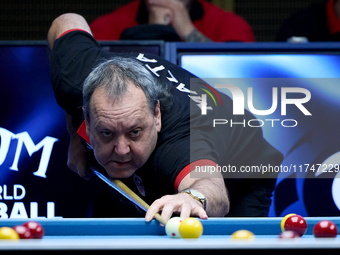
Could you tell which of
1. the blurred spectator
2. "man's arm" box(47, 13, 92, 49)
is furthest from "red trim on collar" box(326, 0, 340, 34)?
"man's arm" box(47, 13, 92, 49)

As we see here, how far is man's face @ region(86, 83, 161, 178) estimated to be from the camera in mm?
1844

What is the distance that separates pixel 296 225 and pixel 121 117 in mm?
832

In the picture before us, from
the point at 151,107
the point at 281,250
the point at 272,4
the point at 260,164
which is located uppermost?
the point at 272,4

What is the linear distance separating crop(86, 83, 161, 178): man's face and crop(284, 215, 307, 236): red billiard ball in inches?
28.4

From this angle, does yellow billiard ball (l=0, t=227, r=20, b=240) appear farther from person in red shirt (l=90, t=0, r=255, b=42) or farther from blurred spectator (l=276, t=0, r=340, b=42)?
blurred spectator (l=276, t=0, r=340, b=42)

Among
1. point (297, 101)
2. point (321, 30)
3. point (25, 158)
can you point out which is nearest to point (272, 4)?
point (321, 30)

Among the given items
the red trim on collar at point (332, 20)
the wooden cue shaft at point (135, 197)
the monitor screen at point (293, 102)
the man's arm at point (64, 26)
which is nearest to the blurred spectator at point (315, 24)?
the red trim on collar at point (332, 20)

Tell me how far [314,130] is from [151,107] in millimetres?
1311

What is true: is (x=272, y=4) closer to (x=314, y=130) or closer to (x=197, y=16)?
(x=197, y=16)

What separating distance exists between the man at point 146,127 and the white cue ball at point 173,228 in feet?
0.55

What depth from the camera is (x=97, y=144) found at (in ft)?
6.25

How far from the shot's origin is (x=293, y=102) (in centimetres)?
279

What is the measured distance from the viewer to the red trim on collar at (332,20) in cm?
335

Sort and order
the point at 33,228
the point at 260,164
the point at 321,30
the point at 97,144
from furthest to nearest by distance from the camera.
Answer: the point at 321,30, the point at 260,164, the point at 97,144, the point at 33,228
